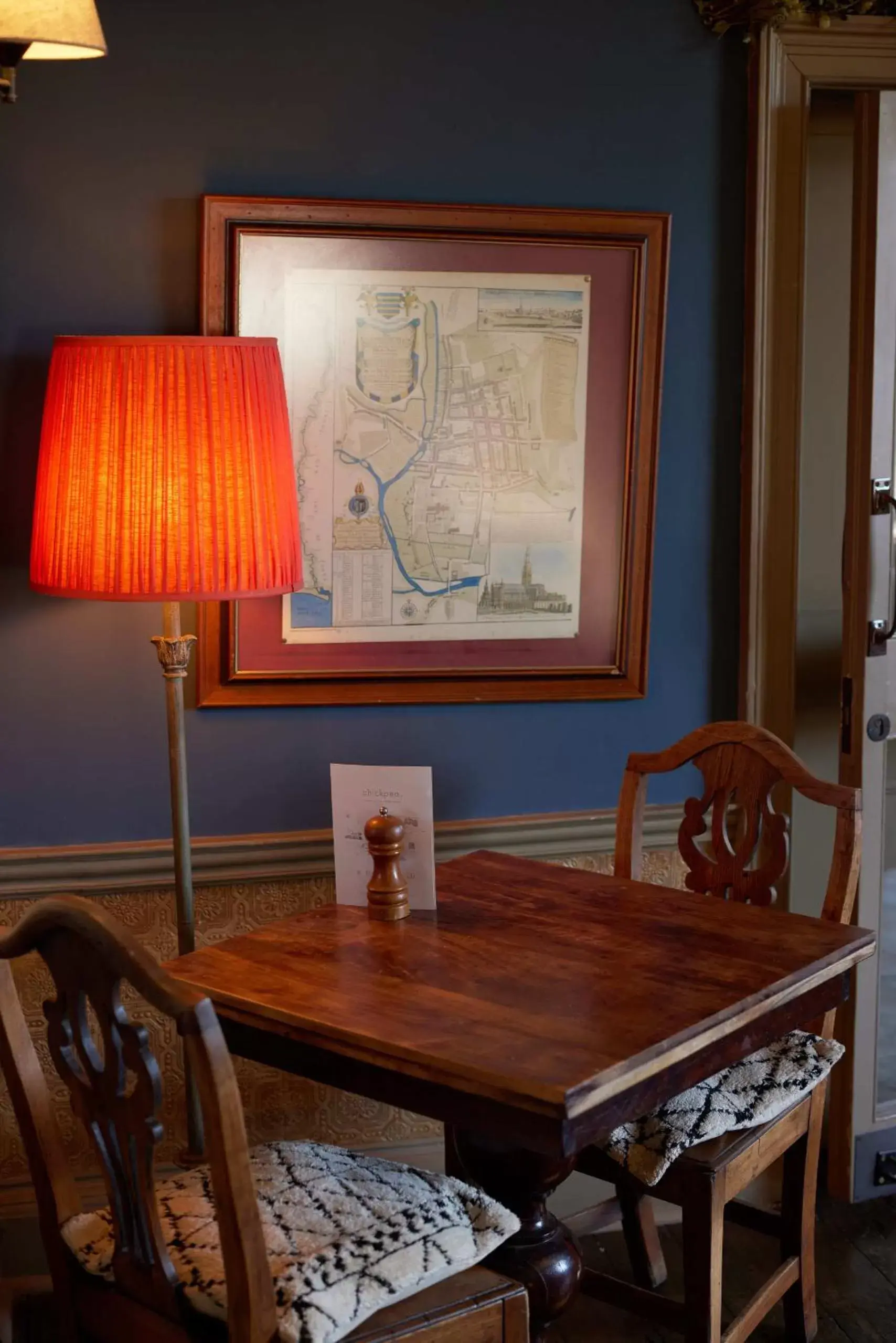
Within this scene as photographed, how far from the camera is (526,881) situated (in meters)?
2.44

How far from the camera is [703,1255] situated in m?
2.12

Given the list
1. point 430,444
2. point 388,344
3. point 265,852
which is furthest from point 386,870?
point 388,344

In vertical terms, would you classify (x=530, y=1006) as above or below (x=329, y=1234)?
above

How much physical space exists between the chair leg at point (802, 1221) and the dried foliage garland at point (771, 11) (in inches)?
78.3

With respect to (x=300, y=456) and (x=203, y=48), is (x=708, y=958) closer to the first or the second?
(x=300, y=456)

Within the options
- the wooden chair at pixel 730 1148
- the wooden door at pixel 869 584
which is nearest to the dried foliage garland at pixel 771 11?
the wooden door at pixel 869 584

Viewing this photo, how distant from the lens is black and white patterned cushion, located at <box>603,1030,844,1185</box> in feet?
6.97

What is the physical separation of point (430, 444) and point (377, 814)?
825mm

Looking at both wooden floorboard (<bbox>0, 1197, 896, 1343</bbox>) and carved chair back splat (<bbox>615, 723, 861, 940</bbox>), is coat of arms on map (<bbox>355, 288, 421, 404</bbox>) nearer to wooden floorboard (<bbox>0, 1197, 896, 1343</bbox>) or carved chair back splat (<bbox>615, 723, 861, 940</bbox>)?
carved chair back splat (<bbox>615, 723, 861, 940</bbox>)

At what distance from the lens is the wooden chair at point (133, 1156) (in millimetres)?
1462

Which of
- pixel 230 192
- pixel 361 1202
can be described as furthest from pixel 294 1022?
pixel 230 192

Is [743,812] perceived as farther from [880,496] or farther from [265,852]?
[265,852]

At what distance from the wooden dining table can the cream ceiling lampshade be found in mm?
1217

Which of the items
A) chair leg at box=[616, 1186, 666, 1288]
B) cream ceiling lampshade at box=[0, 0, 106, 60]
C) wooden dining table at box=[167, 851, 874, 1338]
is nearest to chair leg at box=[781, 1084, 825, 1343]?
chair leg at box=[616, 1186, 666, 1288]
